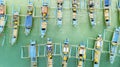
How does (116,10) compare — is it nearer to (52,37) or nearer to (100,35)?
(100,35)

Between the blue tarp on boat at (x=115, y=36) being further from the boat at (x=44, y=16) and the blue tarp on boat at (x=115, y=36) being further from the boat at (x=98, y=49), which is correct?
the boat at (x=44, y=16)

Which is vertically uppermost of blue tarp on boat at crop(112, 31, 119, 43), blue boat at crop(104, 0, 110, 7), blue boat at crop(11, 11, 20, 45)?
blue boat at crop(104, 0, 110, 7)

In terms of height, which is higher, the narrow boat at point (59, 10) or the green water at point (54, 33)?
the narrow boat at point (59, 10)

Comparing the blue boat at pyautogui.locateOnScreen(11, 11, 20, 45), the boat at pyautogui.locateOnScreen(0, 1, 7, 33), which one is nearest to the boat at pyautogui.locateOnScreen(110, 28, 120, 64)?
the blue boat at pyautogui.locateOnScreen(11, 11, 20, 45)

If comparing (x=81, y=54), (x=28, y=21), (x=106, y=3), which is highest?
→ (x=106, y=3)

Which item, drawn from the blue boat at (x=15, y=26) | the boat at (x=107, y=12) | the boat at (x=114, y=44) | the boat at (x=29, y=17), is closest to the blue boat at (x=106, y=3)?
the boat at (x=107, y=12)

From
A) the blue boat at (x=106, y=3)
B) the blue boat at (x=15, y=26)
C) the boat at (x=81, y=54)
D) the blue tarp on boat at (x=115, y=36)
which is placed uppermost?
the blue boat at (x=106, y=3)

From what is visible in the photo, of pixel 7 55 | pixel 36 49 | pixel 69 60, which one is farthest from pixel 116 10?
pixel 7 55

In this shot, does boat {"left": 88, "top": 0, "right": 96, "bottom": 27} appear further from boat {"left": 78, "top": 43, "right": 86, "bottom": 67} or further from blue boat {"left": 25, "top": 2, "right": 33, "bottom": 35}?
blue boat {"left": 25, "top": 2, "right": 33, "bottom": 35}

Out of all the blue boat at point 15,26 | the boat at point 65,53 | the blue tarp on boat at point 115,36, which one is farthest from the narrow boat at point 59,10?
the blue tarp on boat at point 115,36

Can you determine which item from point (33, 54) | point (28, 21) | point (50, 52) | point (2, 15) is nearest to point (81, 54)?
point (50, 52)

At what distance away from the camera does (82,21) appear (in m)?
2.19

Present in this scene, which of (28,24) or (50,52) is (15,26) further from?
(50,52)

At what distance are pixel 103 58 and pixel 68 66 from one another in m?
0.26
